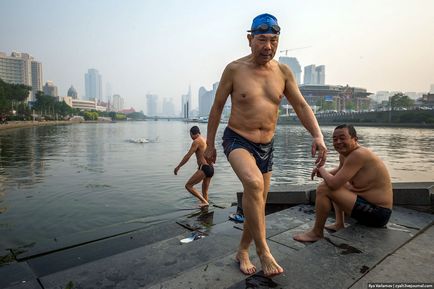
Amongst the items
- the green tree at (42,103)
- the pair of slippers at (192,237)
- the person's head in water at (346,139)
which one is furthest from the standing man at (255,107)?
the green tree at (42,103)

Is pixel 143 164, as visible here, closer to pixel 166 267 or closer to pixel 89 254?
pixel 89 254

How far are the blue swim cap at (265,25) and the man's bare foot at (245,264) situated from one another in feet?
7.75

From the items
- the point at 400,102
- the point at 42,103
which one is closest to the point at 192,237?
the point at 400,102

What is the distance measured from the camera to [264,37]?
3.32 m

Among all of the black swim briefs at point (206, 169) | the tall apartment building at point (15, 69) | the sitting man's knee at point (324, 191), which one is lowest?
the black swim briefs at point (206, 169)

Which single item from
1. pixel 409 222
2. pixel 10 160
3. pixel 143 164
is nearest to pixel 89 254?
pixel 409 222

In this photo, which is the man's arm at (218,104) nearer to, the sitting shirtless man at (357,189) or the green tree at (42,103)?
the sitting shirtless man at (357,189)

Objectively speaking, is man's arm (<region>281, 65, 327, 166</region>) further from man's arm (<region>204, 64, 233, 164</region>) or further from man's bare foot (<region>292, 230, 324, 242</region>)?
man's bare foot (<region>292, 230, 324, 242</region>)

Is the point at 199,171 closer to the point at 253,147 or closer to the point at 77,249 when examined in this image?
the point at 77,249

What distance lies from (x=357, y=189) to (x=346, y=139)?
0.73 metres

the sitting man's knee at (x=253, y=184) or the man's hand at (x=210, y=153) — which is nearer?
the sitting man's knee at (x=253, y=184)

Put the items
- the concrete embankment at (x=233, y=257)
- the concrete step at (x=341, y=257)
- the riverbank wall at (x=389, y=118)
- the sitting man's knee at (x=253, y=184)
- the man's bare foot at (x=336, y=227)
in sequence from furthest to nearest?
1. the riverbank wall at (x=389, y=118)
2. the man's bare foot at (x=336, y=227)
3. the sitting man's knee at (x=253, y=184)
4. the concrete embankment at (x=233, y=257)
5. the concrete step at (x=341, y=257)

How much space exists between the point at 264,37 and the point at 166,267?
283 cm

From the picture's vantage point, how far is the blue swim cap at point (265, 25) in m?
3.28
